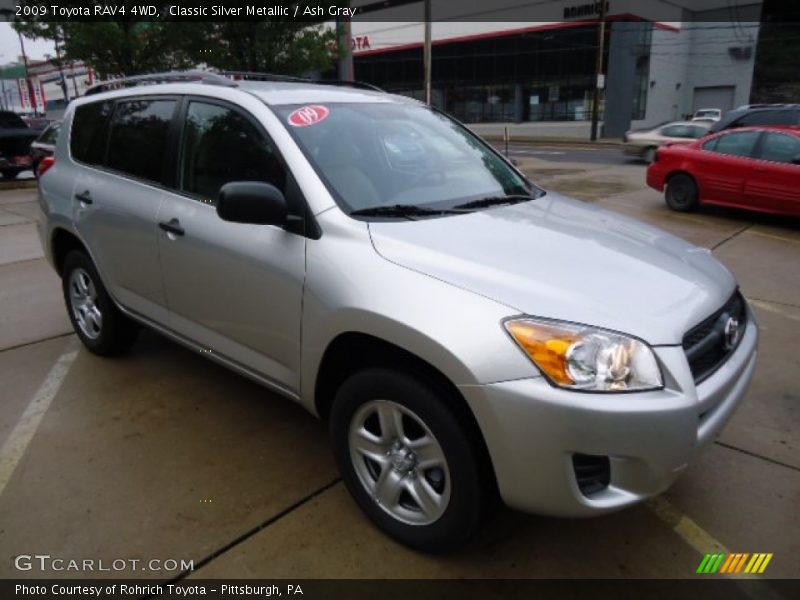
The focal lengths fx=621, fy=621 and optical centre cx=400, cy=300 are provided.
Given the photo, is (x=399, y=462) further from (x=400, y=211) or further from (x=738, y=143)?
(x=738, y=143)

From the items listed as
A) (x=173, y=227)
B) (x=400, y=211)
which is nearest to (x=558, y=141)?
(x=173, y=227)

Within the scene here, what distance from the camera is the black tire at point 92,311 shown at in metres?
3.99

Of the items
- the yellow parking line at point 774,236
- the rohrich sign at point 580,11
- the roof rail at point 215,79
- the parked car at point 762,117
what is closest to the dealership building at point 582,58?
the rohrich sign at point 580,11

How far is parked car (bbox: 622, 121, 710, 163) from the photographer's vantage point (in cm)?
1664

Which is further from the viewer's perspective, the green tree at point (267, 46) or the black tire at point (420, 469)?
the green tree at point (267, 46)

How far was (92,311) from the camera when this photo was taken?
4199 mm

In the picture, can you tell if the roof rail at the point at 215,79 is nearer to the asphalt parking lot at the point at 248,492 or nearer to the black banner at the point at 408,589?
the asphalt parking lot at the point at 248,492

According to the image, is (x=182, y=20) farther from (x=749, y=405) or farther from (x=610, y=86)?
(x=610, y=86)

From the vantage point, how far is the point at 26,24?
43.7ft

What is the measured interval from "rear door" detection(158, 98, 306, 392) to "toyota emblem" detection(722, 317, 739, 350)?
1678 millimetres

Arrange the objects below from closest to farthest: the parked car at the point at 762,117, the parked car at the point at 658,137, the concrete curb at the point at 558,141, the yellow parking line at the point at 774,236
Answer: the yellow parking line at the point at 774,236 < the parked car at the point at 762,117 < the parked car at the point at 658,137 < the concrete curb at the point at 558,141

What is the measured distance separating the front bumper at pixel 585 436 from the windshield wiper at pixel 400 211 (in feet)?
3.03

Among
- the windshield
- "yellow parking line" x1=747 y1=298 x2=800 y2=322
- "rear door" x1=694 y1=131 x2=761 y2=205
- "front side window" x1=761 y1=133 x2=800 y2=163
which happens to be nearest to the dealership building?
"rear door" x1=694 y1=131 x2=761 y2=205

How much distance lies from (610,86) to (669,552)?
1477 inches
